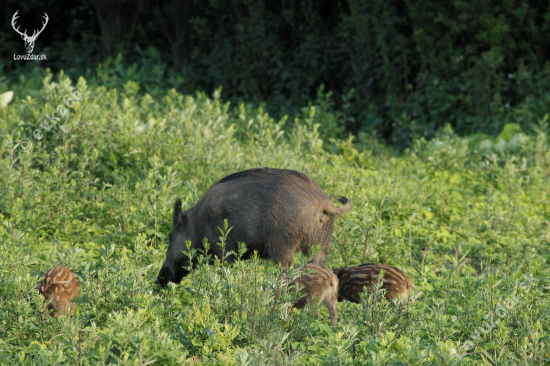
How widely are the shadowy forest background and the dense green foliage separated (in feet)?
→ 5.15

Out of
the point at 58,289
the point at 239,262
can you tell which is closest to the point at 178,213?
the point at 58,289

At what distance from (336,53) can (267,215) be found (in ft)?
29.1

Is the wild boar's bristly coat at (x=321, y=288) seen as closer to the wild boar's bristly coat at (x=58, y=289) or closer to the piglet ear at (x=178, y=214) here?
the piglet ear at (x=178, y=214)

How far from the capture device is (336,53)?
12812 millimetres

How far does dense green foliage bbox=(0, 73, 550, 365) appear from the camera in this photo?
3.45 m

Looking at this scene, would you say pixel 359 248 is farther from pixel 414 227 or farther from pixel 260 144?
pixel 260 144

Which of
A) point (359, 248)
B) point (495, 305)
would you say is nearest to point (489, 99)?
point (359, 248)

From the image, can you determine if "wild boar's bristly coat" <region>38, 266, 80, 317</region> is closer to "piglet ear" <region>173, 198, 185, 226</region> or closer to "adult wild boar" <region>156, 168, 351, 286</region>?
"adult wild boar" <region>156, 168, 351, 286</region>

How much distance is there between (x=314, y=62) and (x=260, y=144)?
16.2ft

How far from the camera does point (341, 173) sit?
6859mm

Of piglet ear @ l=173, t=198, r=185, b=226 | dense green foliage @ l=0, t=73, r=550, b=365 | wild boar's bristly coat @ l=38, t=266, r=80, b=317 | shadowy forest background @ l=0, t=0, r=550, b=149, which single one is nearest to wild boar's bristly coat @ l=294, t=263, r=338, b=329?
dense green foliage @ l=0, t=73, r=550, b=365

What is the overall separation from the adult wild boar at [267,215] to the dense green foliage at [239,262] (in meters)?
0.21

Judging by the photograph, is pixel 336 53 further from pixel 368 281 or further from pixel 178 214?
pixel 368 281

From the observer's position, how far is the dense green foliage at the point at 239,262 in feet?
11.3
